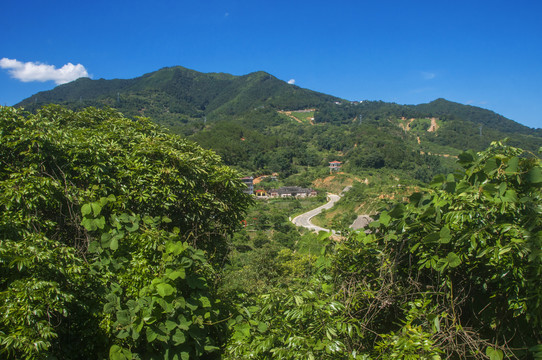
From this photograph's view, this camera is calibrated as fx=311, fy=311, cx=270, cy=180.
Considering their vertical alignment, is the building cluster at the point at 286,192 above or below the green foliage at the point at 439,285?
below

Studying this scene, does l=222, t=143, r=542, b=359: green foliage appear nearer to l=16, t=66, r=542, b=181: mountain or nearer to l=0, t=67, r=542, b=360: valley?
l=0, t=67, r=542, b=360: valley

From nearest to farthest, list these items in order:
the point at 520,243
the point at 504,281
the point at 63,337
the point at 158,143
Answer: the point at 520,243, the point at 504,281, the point at 63,337, the point at 158,143

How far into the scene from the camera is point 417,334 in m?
1.78

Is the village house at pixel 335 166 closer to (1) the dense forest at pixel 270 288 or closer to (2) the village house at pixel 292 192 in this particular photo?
(2) the village house at pixel 292 192

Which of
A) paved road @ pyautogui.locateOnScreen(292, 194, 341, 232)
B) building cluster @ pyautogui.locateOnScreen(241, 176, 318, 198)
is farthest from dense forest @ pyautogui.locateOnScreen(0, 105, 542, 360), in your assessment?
building cluster @ pyautogui.locateOnScreen(241, 176, 318, 198)

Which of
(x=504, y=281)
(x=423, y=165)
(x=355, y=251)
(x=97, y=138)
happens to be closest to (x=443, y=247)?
(x=504, y=281)

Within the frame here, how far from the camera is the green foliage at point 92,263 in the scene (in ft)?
6.95

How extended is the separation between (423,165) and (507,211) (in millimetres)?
65477

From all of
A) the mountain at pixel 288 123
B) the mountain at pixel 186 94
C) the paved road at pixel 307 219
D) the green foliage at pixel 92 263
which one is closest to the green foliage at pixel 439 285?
the green foliage at pixel 92 263

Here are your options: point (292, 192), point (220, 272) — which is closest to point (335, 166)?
point (292, 192)

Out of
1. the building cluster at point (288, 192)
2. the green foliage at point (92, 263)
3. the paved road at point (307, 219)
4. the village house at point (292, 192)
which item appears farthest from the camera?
the building cluster at point (288, 192)

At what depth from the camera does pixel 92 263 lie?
8.71ft

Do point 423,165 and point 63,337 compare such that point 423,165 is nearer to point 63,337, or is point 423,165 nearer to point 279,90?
point 63,337

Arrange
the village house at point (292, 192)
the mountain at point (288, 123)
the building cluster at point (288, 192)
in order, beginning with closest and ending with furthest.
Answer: the village house at point (292, 192) < the building cluster at point (288, 192) < the mountain at point (288, 123)
